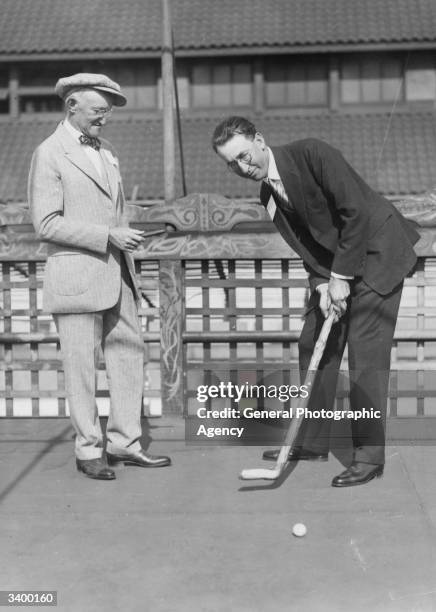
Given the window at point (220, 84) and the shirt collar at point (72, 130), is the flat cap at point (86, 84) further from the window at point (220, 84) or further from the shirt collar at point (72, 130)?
the window at point (220, 84)

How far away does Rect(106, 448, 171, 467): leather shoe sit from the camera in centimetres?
384

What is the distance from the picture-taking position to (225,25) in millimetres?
14602

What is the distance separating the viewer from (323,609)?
7.59 ft

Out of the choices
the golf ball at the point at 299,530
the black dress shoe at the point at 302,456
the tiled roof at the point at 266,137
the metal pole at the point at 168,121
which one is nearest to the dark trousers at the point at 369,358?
the black dress shoe at the point at 302,456

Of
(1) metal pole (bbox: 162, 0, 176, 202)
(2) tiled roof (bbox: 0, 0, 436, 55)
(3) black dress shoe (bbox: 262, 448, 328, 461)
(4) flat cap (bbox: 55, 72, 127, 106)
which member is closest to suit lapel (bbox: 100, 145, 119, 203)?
(4) flat cap (bbox: 55, 72, 127, 106)

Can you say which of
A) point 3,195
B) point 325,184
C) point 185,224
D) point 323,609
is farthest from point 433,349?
point 323,609

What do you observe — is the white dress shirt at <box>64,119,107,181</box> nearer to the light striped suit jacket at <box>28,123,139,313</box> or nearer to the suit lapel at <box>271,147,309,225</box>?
the light striped suit jacket at <box>28,123,139,313</box>

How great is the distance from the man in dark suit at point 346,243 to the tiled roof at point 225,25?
1123 centimetres

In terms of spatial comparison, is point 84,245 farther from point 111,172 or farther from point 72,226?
point 111,172

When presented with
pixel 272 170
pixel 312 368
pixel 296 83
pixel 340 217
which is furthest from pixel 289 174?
pixel 296 83

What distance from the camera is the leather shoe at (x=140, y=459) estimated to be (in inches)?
151

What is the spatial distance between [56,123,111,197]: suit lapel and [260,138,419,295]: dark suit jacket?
78 centimetres

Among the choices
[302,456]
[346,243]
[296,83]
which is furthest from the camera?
[296,83]

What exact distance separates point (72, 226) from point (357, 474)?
5.40ft
